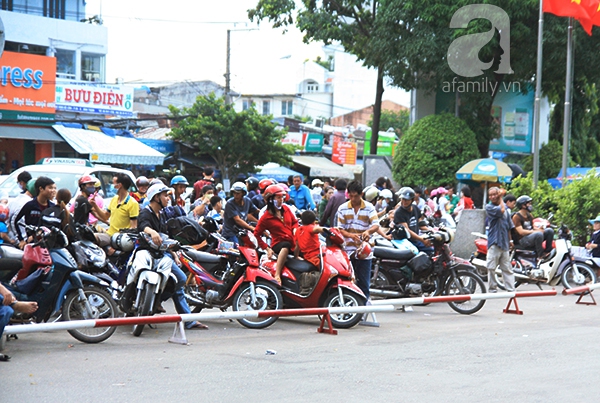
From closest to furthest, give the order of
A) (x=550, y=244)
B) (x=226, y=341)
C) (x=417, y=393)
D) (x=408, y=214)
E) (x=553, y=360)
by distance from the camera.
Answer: (x=417, y=393), (x=553, y=360), (x=226, y=341), (x=408, y=214), (x=550, y=244)

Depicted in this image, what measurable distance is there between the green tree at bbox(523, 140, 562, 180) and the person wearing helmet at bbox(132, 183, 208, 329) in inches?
1131

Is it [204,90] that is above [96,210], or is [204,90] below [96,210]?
above

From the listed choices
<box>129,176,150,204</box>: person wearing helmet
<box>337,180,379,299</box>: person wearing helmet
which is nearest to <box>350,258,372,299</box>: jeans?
<box>337,180,379,299</box>: person wearing helmet

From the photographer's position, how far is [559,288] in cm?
1529

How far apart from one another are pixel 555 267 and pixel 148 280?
8.59 m

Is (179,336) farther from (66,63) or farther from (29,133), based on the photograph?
(66,63)

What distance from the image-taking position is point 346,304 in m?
9.73

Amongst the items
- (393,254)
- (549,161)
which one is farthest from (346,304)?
(549,161)

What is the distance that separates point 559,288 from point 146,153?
21.9m

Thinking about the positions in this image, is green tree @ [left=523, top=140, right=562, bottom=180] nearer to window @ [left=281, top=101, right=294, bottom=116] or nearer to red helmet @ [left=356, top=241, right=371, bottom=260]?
red helmet @ [left=356, top=241, right=371, bottom=260]

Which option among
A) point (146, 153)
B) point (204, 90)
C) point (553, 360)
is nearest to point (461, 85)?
point (146, 153)

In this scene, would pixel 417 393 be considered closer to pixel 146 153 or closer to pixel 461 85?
pixel 461 85

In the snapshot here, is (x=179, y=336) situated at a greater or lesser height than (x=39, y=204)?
lesser

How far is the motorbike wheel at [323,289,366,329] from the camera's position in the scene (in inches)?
381
